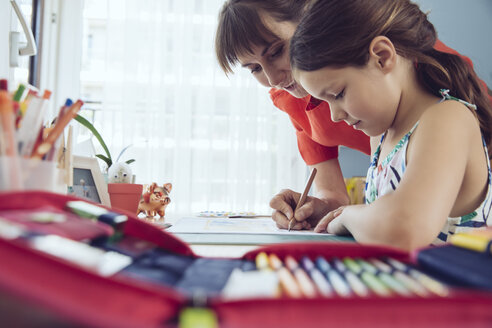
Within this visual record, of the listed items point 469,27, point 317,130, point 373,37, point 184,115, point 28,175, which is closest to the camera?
point 28,175

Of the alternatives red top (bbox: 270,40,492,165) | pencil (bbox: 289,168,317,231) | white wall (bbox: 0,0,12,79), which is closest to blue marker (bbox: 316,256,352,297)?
pencil (bbox: 289,168,317,231)

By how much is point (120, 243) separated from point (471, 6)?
7.25ft

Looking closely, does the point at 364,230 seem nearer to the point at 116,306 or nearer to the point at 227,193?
the point at 116,306

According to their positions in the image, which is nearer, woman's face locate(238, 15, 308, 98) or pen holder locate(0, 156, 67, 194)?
pen holder locate(0, 156, 67, 194)

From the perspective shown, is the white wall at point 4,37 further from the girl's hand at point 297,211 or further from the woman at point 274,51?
the girl's hand at point 297,211

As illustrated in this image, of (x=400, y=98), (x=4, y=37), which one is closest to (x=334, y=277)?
(x=400, y=98)

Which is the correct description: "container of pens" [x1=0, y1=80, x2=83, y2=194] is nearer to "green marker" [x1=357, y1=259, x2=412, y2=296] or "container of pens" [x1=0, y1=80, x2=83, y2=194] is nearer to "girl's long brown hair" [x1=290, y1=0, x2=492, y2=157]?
"green marker" [x1=357, y1=259, x2=412, y2=296]

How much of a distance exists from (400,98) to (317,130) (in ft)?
1.47

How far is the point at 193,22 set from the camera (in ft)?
7.50

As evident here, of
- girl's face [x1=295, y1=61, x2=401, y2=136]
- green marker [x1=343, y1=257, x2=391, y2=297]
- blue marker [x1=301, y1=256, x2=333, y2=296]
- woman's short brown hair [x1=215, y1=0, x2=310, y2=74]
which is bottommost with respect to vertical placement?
blue marker [x1=301, y1=256, x2=333, y2=296]

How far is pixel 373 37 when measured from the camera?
0.65 m

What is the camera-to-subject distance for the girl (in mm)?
536

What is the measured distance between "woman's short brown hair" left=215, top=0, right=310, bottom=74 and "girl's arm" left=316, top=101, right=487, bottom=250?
1.51ft

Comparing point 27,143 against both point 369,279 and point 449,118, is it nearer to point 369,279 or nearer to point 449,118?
point 369,279
